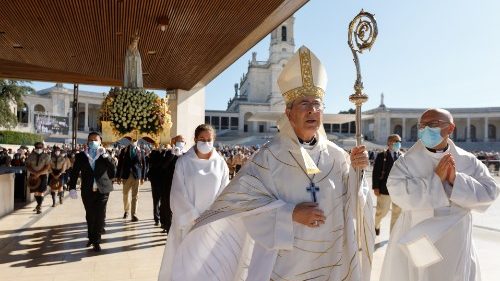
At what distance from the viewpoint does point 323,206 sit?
3107 millimetres

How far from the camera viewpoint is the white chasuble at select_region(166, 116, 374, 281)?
119 inches

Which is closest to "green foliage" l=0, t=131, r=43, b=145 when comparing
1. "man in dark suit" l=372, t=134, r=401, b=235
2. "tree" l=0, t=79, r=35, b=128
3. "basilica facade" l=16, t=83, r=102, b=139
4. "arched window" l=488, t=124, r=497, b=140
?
"tree" l=0, t=79, r=35, b=128

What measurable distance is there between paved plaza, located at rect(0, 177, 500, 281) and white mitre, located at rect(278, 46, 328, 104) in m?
3.89

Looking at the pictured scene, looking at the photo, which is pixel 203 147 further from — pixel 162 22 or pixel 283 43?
pixel 283 43

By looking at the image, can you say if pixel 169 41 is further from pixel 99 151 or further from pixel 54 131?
pixel 54 131

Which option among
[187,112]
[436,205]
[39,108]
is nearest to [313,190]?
[436,205]

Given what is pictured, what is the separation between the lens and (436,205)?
3.93 m

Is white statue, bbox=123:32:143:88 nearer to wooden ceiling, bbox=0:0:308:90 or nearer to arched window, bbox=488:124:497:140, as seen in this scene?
wooden ceiling, bbox=0:0:308:90

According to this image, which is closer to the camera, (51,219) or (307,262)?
(307,262)

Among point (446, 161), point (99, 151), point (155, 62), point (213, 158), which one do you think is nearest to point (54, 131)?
Result: point (155, 62)

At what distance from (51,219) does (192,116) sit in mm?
6654

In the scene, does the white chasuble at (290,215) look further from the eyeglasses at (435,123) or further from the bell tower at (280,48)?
the bell tower at (280,48)

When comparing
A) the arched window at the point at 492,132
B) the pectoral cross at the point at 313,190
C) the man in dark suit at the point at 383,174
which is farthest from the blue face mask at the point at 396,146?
the arched window at the point at 492,132

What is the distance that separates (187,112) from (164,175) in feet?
21.9
